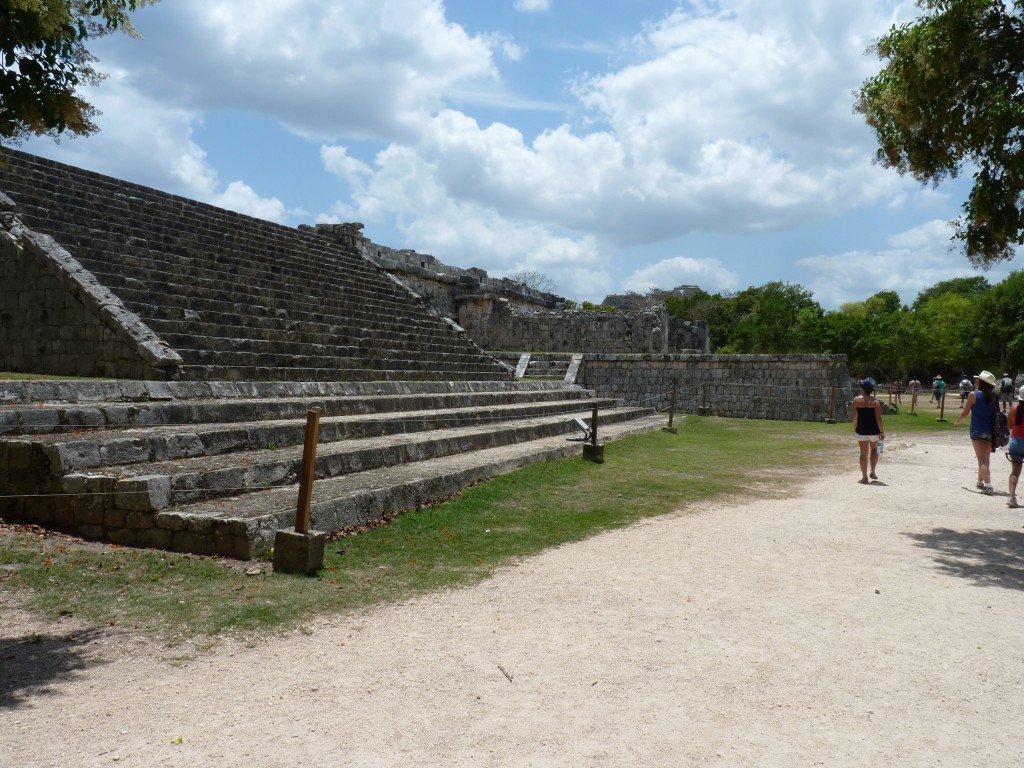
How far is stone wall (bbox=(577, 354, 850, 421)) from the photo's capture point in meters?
20.5

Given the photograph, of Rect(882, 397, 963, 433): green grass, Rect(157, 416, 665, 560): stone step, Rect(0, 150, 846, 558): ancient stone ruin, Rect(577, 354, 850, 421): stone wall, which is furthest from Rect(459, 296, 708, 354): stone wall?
Rect(157, 416, 665, 560): stone step

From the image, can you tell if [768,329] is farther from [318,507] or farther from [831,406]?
[318,507]

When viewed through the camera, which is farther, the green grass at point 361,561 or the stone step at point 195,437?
the stone step at point 195,437

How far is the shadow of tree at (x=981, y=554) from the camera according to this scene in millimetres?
5543

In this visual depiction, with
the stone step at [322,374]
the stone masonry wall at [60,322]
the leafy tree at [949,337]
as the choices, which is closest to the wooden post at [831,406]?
the stone step at [322,374]

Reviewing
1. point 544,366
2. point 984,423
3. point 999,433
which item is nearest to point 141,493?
point 984,423

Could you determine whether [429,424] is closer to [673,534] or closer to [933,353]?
[673,534]

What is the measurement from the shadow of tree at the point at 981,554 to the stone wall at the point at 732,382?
43.5 feet

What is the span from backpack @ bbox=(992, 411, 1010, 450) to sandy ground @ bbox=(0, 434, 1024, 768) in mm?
4413

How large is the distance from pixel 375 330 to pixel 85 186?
5.62 metres

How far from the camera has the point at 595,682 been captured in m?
3.49

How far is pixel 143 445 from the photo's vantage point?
6.15 meters

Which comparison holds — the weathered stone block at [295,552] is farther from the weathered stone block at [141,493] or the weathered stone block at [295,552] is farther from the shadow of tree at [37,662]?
the shadow of tree at [37,662]

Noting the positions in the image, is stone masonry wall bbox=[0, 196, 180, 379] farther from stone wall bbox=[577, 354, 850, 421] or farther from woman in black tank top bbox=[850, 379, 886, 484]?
stone wall bbox=[577, 354, 850, 421]
